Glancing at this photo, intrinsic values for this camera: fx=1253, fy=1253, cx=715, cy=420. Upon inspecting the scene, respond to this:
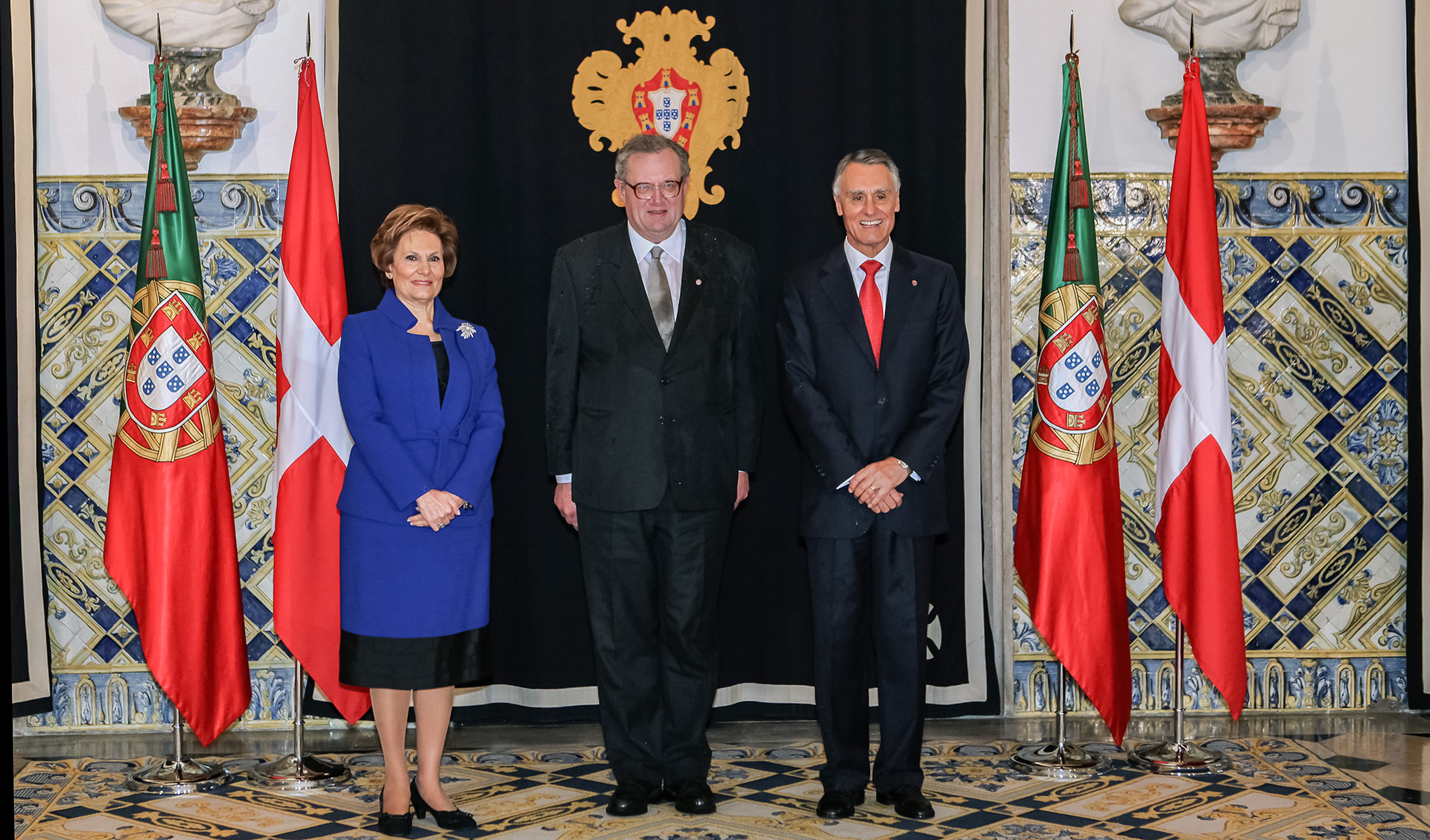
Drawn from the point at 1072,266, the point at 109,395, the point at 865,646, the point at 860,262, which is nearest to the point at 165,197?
the point at 109,395

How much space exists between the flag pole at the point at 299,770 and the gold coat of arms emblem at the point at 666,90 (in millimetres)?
1952

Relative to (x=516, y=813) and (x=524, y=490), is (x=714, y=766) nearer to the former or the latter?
(x=516, y=813)

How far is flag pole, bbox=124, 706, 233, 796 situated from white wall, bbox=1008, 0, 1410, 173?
3.32m

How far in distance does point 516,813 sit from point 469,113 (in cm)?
231

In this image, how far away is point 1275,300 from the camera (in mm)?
4527

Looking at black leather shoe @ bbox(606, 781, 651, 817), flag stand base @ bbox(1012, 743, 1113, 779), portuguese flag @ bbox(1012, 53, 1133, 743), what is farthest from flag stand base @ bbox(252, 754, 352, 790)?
portuguese flag @ bbox(1012, 53, 1133, 743)

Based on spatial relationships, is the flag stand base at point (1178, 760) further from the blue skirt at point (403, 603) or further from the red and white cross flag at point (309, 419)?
the red and white cross flag at point (309, 419)

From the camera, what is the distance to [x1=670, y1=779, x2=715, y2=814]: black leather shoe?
342cm

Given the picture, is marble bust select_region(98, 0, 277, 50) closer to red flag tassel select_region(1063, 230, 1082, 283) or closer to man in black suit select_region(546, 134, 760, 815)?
man in black suit select_region(546, 134, 760, 815)

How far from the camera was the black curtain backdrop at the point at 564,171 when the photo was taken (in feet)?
14.0

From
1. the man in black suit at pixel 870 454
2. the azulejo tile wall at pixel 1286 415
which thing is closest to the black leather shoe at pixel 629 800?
the man in black suit at pixel 870 454

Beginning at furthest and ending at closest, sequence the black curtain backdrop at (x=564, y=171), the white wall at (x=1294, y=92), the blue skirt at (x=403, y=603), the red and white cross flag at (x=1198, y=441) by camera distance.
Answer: the white wall at (x=1294, y=92) < the black curtain backdrop at (x=564, y=171) < the red and white cross flag at (x=1198, y=441) < the blue skirt at (x=403, y=603)

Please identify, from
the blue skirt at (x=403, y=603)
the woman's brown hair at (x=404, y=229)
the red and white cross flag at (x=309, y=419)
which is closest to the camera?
the blue skirt at (x=403, y=603)

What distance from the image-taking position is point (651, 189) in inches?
132
